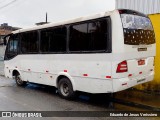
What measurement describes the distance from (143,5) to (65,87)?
5062mm

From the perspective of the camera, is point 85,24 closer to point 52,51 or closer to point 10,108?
point 52,51

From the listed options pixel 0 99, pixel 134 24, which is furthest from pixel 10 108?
pixel 134 24

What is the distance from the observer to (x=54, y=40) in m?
9.72

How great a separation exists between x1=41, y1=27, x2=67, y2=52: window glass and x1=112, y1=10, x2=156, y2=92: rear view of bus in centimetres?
247

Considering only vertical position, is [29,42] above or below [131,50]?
above

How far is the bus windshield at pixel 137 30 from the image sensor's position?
7.59 meters

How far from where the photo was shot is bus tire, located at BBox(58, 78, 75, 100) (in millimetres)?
9086

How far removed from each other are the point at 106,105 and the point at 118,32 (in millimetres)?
2650

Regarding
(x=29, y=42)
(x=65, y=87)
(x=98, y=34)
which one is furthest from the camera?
(x=29, y=42)

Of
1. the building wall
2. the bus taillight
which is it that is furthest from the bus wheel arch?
the building wall

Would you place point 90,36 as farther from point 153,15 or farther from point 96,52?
point 153,15

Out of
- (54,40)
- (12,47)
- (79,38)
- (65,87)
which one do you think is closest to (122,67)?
(79,38)

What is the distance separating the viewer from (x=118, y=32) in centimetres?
738

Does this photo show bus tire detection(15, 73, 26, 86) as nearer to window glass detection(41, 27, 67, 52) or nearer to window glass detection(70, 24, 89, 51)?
window glass detection(41, 27, 67, 52)
